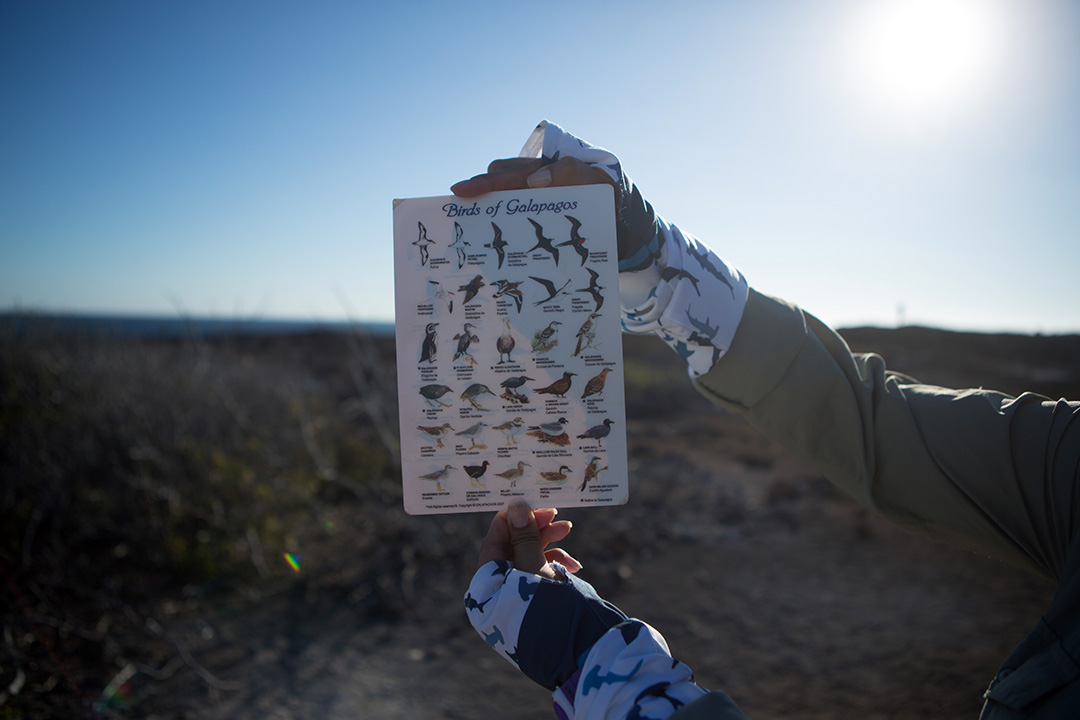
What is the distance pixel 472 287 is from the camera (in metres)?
1.19

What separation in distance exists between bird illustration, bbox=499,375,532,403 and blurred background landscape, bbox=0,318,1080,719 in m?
2.32

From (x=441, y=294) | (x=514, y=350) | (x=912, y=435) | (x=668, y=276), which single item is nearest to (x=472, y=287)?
(x=441, y=294)

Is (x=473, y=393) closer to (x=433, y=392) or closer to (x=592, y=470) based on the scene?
(x=433, y=392)

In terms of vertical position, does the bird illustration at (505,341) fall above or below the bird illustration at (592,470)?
above

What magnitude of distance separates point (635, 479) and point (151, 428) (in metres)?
4.57

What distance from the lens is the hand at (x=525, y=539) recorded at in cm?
105

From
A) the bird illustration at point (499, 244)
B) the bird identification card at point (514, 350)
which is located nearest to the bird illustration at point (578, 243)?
the bird identification card at point (514, 350)

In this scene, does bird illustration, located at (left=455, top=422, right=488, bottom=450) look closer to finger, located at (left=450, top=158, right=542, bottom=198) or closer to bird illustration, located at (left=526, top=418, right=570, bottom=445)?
bird illustration, located at (left=526, top=418, right=570, bottom=445)

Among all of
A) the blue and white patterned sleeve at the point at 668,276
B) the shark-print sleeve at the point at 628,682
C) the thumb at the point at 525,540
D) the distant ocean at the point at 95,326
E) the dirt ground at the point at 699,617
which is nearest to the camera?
the shark-print sleeve at the point at 628,682

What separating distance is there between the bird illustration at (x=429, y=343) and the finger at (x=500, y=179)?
12.5 inches

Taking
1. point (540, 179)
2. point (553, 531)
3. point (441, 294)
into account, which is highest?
point (540, 179)

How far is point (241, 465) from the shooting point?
15.7 ft

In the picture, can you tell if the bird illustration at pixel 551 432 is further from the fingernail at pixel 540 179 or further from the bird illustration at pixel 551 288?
the fingernail at pixel 540 179

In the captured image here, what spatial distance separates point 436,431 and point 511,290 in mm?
373
